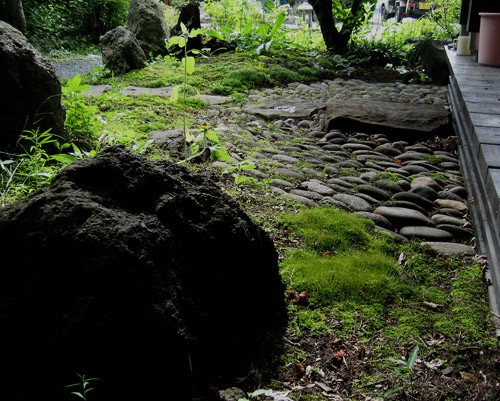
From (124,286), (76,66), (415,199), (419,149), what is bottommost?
(415,199)

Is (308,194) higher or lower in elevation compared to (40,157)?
lower

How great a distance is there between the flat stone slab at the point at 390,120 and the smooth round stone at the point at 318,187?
1785mm


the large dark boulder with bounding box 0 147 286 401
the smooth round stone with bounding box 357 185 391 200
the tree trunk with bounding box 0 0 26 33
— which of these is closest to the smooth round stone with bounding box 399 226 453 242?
the smooth round stone with bounding box 357 185 391 200

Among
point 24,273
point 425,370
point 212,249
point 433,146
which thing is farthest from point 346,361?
point 433,146

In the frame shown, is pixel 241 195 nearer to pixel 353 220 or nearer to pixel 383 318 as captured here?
pixel 353 220

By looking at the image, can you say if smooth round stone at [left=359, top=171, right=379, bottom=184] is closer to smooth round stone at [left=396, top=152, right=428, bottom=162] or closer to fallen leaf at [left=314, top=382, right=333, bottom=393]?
smooth round stone at [left=396, top=152, right=428, bottom=162]

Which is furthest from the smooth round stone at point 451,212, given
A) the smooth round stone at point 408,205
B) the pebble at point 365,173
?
the smooth round stone at point 408,205

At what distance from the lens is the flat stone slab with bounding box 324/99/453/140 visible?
603 centimetres

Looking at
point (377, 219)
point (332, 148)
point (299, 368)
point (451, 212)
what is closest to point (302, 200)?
point (377, 219)

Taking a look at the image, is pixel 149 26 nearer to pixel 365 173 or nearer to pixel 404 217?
pixel 365 173

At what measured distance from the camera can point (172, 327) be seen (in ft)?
6.42

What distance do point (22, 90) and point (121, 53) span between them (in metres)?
4.59

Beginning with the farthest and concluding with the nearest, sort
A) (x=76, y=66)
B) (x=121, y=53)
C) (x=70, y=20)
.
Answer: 1. (x=70, y=20)
2. (x=76, y=66)
3. (x=121, y=53)

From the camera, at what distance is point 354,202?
14.0ft
